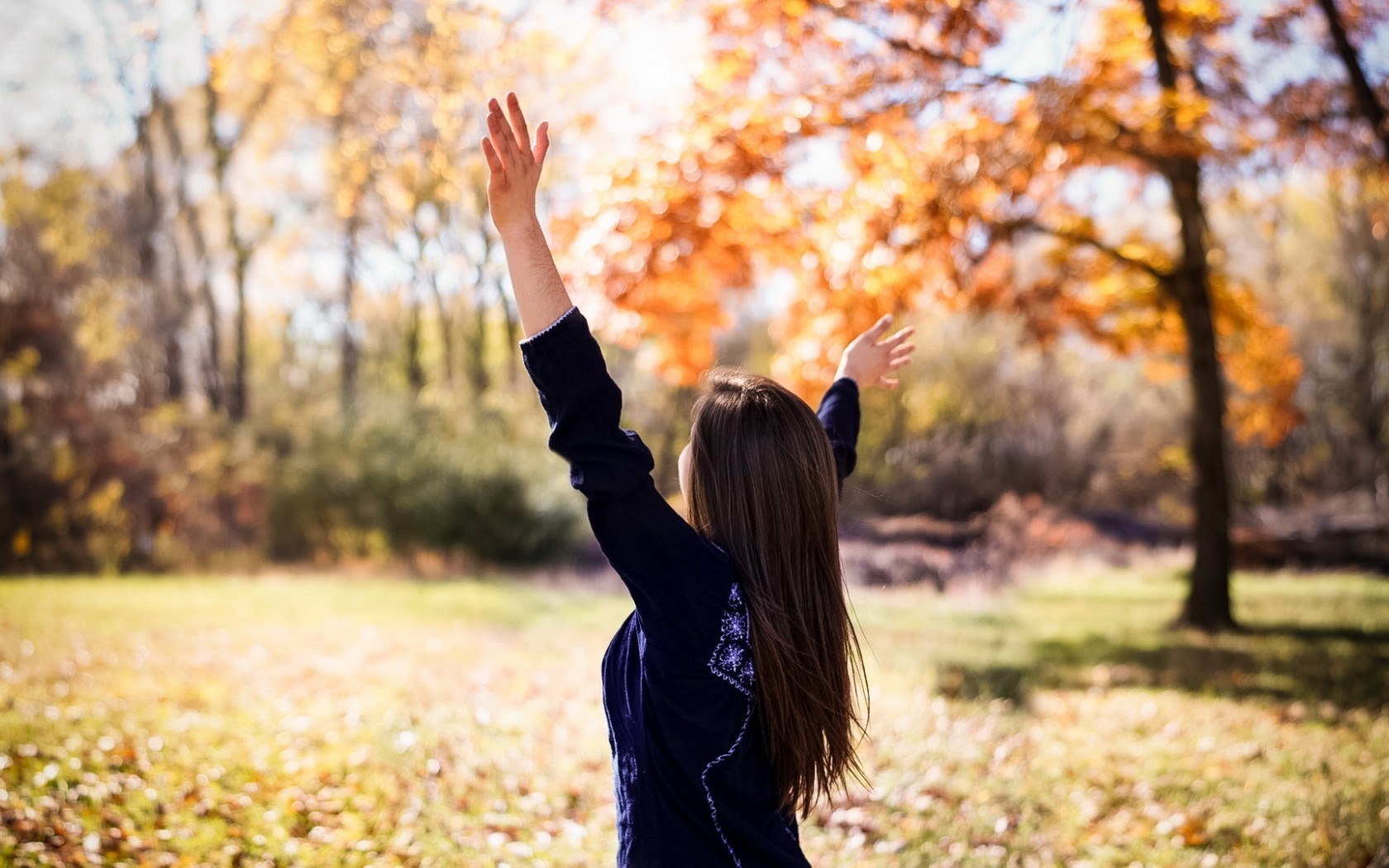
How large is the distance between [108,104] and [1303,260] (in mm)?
22726

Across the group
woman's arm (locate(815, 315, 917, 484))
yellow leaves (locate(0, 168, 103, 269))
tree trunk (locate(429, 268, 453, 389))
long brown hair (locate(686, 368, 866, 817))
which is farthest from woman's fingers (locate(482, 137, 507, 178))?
tree trunk (locate(429, 268, 453, 389))

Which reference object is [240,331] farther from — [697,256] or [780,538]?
[780,538]

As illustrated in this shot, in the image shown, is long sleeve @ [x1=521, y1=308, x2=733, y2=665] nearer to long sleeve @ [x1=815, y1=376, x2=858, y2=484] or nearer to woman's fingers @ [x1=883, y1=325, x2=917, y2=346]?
long sleeve @ [x1=815, y1=376, x2=858, y2=484]

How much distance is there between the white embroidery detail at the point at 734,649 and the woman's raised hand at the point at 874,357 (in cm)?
112

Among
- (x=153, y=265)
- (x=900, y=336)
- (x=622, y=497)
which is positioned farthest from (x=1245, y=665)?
(x=153, y=265)

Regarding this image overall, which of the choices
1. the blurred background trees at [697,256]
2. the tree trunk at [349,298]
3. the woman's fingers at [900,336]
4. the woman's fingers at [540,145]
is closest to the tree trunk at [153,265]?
the blurred background trees at [697,256]

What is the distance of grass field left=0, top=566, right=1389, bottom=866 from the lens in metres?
3.82

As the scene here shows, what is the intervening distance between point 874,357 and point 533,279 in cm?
138

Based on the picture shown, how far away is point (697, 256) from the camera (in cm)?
642

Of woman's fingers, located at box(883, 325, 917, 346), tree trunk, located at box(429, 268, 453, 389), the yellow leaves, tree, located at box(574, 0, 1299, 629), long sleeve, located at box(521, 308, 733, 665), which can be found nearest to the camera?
long sleeve, located at box(521, 308, 733, 665)

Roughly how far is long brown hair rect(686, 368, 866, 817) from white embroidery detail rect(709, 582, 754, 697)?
0.02m

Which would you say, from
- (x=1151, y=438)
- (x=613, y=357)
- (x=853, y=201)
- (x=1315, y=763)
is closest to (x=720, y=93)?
(x=853, y=201)

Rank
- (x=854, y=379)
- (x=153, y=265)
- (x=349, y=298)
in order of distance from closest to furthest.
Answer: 1. (x=854, y=379)
2. (x=153, y=265)
3. (x=349, y=298)

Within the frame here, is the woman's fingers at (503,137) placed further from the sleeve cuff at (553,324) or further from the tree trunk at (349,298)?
the tree trunk at (349,298)
